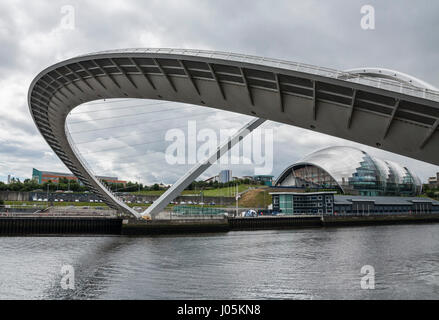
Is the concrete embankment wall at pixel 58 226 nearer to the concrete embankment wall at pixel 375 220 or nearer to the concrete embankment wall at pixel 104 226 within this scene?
the concrete embankment wall at pixel 104 226

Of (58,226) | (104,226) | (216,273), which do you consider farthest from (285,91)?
(58,226)

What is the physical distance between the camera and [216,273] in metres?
15.5

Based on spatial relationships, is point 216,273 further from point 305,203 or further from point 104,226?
point 305,203

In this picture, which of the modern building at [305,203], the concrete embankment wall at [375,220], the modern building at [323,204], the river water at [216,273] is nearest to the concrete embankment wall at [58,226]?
the river water at [216,273]

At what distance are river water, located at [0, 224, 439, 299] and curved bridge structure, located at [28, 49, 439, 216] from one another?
6.09m

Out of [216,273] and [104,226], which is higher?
[216,273]

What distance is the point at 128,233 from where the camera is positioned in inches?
1385

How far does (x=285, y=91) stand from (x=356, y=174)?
82790 mm

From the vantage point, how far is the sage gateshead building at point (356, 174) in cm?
8600

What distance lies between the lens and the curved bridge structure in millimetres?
9227

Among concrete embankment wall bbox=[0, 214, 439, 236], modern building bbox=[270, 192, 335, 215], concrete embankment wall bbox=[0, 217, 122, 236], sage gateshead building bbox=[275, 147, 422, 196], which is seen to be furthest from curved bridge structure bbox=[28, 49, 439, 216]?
sage gateshead building bbox=[275, 147, 422, 196]

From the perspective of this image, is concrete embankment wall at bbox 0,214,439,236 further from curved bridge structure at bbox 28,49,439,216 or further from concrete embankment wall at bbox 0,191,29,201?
concrete embankment wall at bbox 0,191,29,201

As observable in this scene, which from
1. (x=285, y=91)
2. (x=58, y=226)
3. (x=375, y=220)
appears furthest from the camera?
(x=375, y=220)
